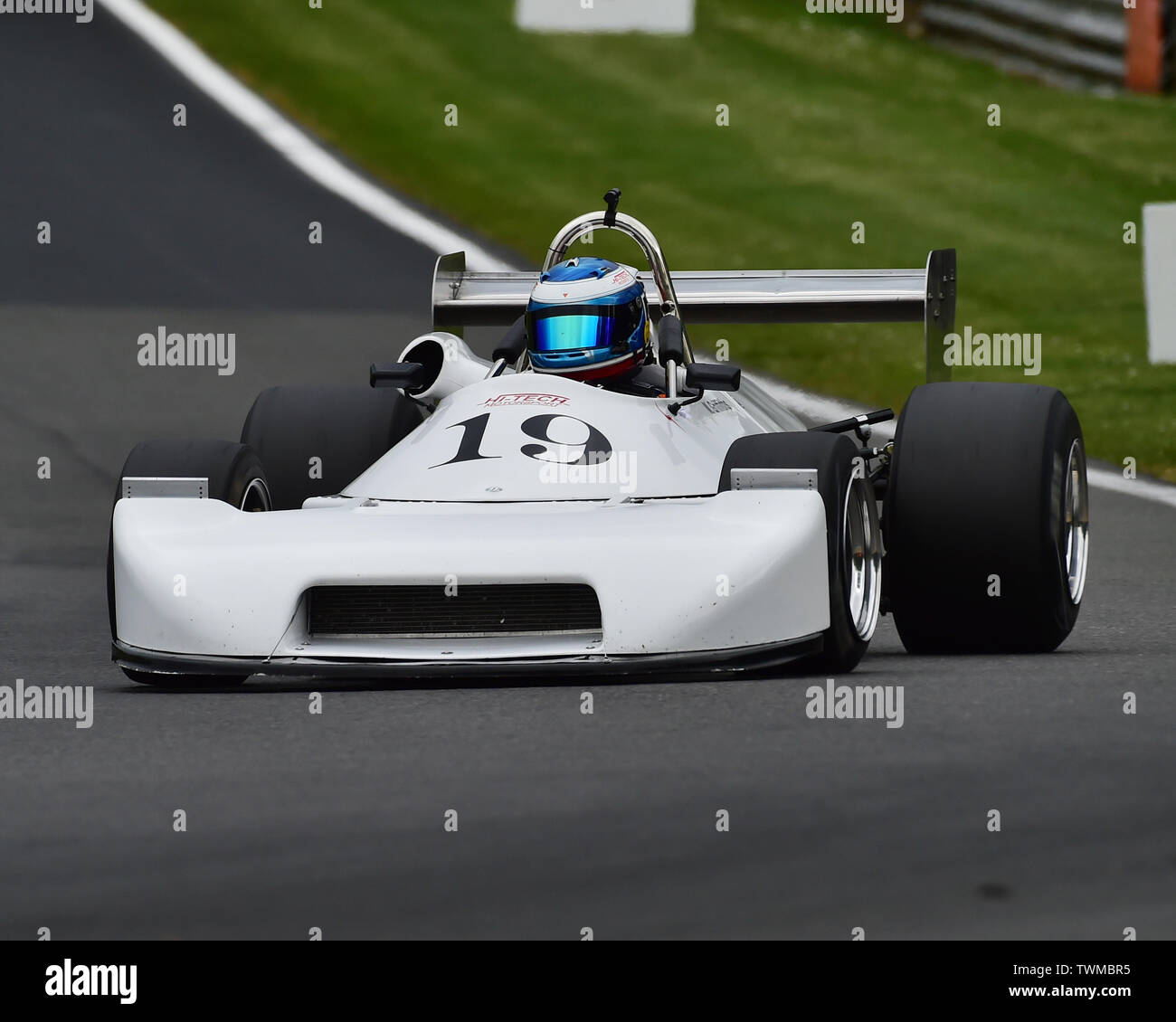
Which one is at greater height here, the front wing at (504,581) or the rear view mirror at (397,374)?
the rear view mirror at (397,374)

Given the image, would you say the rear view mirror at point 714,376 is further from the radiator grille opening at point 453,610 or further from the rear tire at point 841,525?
the radiator grille opening at point 453,610

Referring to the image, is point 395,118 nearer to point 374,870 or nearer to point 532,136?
point 532,136

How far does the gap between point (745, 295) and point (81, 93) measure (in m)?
15.6

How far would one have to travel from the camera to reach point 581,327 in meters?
9.51

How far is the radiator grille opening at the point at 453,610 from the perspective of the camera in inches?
316

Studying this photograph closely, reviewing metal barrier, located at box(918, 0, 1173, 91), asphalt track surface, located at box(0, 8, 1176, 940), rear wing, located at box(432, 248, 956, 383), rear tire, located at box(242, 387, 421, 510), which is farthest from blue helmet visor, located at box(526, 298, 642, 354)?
metal barrier, located at box(918, 0, 1173, 91)

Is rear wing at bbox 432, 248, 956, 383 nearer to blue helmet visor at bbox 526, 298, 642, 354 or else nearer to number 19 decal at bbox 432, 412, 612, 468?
blue helmet visor at bbox 526, 298, 642, 354

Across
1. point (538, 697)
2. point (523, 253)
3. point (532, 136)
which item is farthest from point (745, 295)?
point (532, 136)

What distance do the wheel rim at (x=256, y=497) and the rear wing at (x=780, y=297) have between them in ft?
5.93

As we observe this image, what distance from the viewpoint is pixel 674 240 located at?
2177cm

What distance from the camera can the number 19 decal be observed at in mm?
8930

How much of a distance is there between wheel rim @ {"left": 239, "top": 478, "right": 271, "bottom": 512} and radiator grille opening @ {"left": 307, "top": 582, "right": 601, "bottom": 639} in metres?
1.15

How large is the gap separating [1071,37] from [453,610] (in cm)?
1781

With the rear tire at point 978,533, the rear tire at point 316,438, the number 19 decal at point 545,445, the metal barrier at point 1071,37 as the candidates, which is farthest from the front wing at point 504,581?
the metal barrier at point 1071,37
